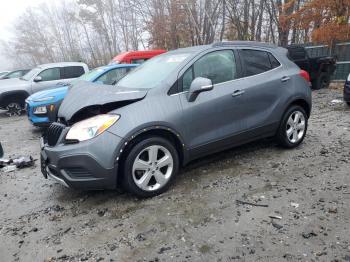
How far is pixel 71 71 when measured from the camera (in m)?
11.2

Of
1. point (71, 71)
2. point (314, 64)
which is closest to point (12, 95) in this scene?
point (71, 71)

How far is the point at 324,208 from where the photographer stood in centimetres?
317

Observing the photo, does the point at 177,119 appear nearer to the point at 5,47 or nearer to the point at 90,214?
the point at 90,214

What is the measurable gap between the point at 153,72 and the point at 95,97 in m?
0.99

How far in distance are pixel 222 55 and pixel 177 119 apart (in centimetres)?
121

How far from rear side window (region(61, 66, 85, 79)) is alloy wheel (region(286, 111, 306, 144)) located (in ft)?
28.1

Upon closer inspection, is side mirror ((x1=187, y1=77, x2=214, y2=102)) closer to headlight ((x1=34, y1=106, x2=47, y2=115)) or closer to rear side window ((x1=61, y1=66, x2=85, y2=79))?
headlight ((x1=34, y1=106, x2=47, y2=115))

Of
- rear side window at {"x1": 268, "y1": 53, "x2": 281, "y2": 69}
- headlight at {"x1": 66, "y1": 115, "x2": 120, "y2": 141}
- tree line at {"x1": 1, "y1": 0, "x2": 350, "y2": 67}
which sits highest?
tree line at {"x1": 1, "y1": 0, "x2": 350, "y2": 67}

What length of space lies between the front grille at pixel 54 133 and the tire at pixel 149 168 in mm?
865

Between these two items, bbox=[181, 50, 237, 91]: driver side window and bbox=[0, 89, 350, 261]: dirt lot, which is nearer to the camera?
bbox=[0, 89, 350, 261]: dirt lot

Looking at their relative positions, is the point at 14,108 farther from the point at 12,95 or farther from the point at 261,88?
the point at 261,88

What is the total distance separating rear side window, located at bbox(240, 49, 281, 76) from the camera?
4312 millimetres

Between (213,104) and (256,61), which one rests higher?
(256,61)

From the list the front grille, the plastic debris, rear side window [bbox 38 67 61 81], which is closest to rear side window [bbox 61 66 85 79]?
rear side window [bbox 38 67 61 81]
